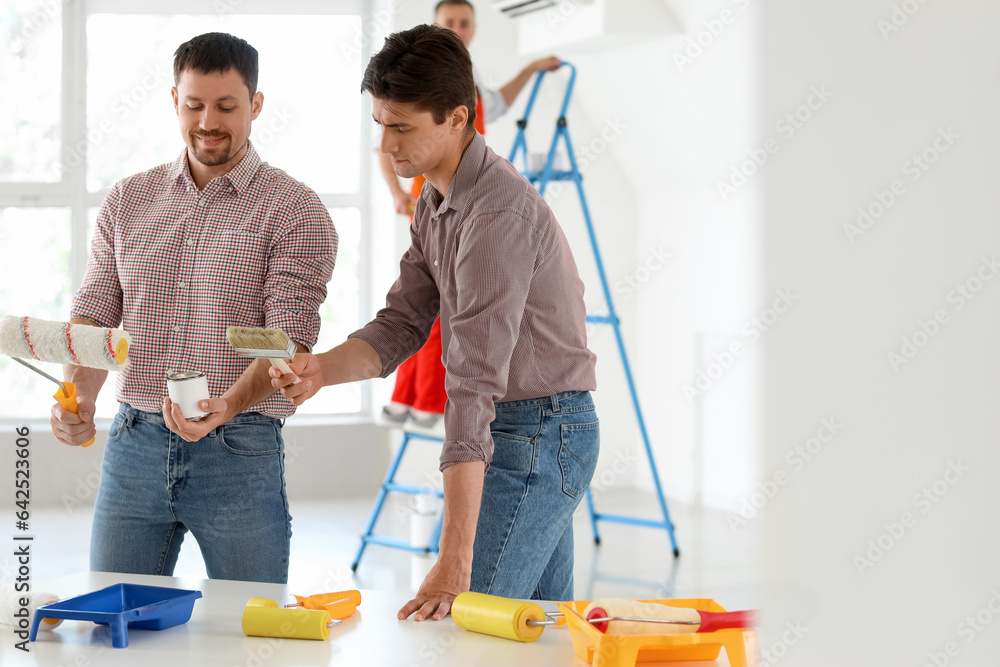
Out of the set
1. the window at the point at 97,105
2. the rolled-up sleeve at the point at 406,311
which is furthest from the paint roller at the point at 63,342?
the window at the point at 97,105

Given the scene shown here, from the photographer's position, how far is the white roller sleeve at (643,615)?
126cm

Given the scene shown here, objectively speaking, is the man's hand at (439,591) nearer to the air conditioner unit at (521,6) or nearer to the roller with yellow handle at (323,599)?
the roller with yellow handle at (323,599)

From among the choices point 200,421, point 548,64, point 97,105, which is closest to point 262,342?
point 200,421

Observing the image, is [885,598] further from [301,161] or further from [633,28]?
[301,161]

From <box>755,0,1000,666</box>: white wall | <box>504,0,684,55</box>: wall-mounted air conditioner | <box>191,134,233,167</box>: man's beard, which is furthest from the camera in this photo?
<box>504,0,684,55</box>: wall-mounted air conditioner

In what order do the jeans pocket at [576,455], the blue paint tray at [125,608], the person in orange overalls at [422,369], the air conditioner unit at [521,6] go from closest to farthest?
the blue paint tray at [125,608], the jeans pocket at [576,455], the person in orange overalls at [422,369], the air conditioner unit at [521,6]

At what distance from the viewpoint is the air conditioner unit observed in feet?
15.7

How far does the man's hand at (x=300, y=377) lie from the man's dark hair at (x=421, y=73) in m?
0.50

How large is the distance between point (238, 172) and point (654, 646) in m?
1.31

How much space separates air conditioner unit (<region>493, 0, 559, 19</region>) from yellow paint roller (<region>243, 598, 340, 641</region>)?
402cm

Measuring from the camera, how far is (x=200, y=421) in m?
1.73

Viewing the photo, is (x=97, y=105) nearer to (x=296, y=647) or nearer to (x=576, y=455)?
(x=576, y=455)

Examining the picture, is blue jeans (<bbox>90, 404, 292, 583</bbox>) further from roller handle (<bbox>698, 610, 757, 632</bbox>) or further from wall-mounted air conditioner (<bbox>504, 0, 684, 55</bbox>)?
wall-mounted air conditioner (<bbox>504, 0, 684, 55</bbox>)

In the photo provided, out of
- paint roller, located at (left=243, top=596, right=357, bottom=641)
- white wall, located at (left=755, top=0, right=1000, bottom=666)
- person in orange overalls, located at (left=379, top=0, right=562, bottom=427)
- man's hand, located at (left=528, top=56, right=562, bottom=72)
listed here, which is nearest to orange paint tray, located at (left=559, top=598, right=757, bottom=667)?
paint roller, located at (left=243, top=596, right=357, bottom=641)
